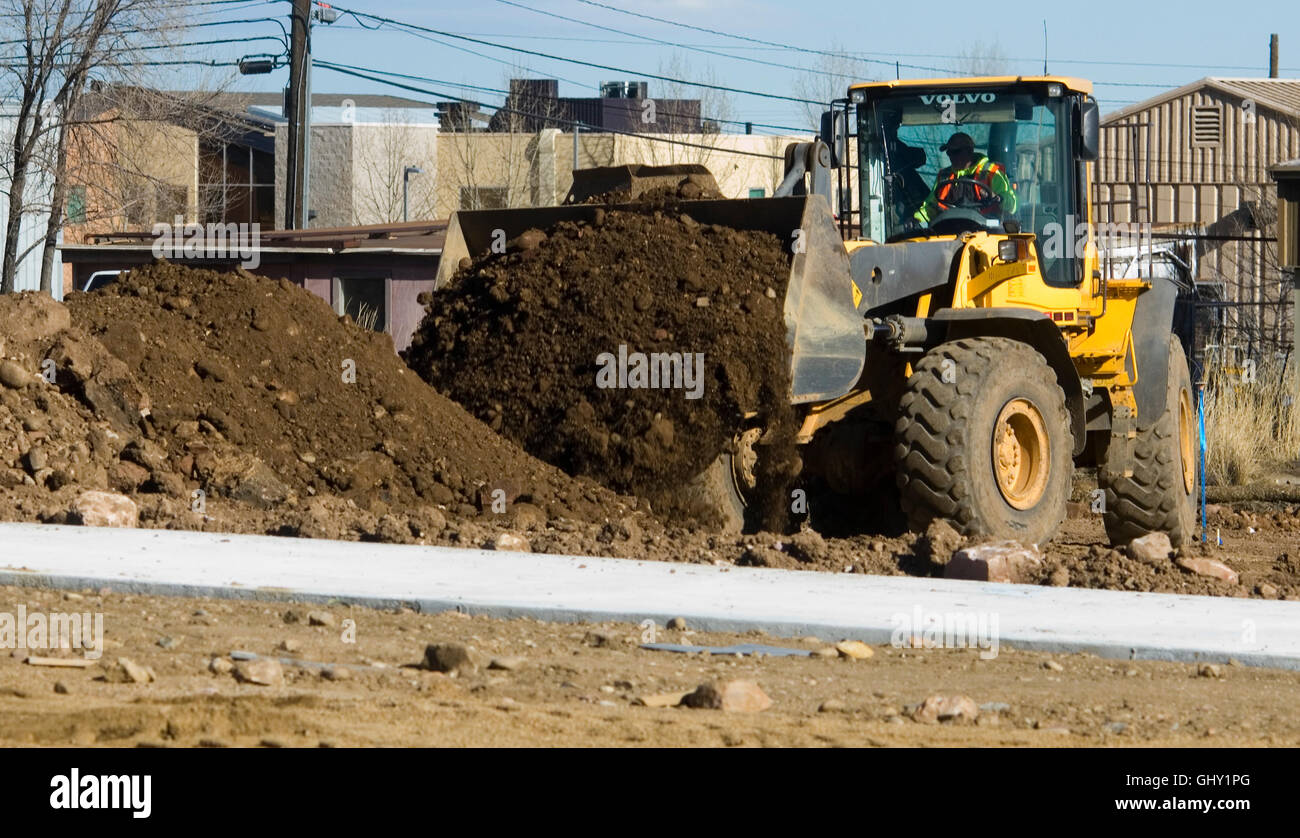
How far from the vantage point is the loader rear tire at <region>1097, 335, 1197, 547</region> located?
1333 centimetres

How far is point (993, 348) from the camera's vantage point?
10875 mm

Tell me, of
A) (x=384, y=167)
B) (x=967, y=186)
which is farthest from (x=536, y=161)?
(x=967, y=186)

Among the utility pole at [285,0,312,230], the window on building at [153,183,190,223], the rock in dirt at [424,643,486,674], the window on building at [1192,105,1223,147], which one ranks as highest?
the window on building at [1192,105,1223,147]

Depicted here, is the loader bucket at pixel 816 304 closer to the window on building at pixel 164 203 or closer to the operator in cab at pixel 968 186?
the operator in cab at pixel 968 186

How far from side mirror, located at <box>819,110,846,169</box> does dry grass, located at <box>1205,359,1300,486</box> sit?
8.92 meters

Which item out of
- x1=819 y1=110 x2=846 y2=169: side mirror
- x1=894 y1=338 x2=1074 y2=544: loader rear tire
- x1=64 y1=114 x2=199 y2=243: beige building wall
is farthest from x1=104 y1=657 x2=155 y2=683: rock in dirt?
x1=64 y1=114 x2=199 y2=243: beige building wall

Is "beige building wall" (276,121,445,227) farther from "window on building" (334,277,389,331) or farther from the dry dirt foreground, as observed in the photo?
the dry dirt foreground

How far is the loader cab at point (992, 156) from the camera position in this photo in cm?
1189

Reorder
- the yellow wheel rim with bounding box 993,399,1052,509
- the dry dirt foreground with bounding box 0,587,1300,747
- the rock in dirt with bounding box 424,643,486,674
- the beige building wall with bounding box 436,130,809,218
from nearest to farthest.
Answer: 1. the dry dirt foreground with bounding box 0,587,1300,747
2. the rock in dirt with bounding box 424,643,486,674
3. the yellow wheel rim with bounding box 993,399,1052,509
4. the beige building wall with bounding box 436,130,809,218

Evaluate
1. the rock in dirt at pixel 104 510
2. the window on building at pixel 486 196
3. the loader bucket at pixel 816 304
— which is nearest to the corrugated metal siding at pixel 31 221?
the window on building at pixel 486 196

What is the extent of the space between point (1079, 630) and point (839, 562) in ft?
7.47

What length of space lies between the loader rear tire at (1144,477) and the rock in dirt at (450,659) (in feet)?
25.1

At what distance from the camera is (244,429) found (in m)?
12.0

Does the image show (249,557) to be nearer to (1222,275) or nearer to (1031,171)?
(1031,171)
